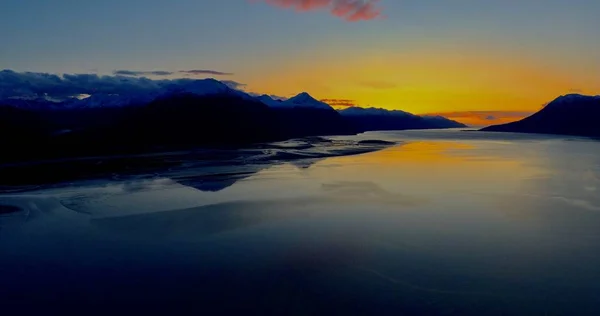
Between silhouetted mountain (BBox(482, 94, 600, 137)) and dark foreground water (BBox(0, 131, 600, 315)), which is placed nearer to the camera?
dark foreground water (BBox(0, 131, 600, 315))

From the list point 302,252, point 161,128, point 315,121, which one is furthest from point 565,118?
point 302,252

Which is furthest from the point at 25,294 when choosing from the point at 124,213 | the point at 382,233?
the point at 382,233

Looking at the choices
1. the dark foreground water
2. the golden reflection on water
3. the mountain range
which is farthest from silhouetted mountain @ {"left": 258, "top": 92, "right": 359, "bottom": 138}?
the dark foreground water

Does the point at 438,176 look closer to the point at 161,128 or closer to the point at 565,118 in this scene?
the point at 161,128

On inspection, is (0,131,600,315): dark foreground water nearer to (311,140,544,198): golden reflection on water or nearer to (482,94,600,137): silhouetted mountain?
(311,140,544,198): golden reflection on water

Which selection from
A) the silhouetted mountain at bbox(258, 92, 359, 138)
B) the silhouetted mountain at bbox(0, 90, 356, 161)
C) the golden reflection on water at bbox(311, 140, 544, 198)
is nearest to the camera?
the golden reflection on water at bbox(311, 140, 544, 198)

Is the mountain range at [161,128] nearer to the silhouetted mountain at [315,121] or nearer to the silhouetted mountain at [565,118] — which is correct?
the silhouetted mountain at [315,121]
